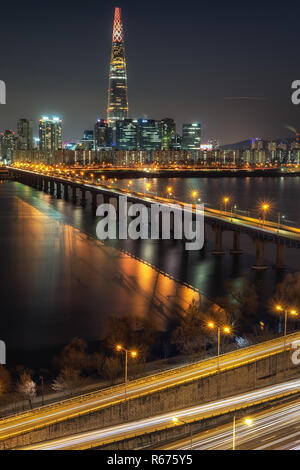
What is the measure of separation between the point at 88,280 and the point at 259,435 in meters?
13.8

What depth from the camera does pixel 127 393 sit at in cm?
963

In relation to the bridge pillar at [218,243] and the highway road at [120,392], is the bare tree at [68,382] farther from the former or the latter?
the bridge pillar at [218,243]

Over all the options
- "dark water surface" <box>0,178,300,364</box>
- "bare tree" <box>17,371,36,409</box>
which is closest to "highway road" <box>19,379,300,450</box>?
"bare tree" <box>17,371,36,409</box>

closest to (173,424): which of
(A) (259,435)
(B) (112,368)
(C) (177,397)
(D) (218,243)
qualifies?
(C) (177,397)

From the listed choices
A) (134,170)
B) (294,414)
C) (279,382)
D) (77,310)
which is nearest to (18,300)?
(77,310)

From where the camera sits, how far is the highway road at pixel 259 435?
7801 millimetres

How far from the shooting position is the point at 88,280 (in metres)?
21.3

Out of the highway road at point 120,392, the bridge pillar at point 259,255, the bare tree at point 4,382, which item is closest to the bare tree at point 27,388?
the bare tree at point 4,382

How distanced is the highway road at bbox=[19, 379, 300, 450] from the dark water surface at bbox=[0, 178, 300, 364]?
514cm

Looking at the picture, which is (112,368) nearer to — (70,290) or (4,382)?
Result: (4,382)

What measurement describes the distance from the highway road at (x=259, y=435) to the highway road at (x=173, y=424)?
0.05ft

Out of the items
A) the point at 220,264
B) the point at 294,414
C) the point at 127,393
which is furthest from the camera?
the point at 220,264
